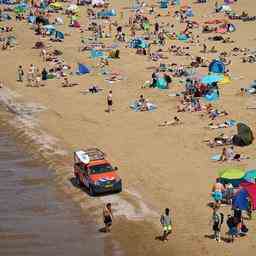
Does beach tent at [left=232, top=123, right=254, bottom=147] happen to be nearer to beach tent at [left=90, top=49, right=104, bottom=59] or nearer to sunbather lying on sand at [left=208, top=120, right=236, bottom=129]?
sunbather lying on sand at [left=208, top=120, right=236, bottom=129]

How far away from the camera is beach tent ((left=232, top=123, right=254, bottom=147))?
118 ft

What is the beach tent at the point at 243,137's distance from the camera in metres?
36.1

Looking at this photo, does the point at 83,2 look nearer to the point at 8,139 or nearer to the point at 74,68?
the point at 74,68

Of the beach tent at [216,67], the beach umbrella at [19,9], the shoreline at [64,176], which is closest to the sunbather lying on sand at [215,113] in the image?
the shoreline at [64,176]

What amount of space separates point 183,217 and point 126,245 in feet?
10.1

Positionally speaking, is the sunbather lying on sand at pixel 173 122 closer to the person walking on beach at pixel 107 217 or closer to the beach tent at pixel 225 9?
the person walking on beach at pixel 107 217

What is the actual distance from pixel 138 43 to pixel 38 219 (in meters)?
34.3

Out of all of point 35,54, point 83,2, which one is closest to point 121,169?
point 35,54

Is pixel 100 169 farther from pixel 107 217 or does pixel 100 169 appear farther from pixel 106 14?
pixel 106 14

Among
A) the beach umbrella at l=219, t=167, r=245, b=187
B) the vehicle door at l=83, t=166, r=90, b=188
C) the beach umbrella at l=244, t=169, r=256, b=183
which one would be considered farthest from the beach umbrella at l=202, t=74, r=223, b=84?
the beach umbrella at l=244, t=169, r=256, b=183

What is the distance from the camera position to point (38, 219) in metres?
29.2

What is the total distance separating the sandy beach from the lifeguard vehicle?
0.44 metres

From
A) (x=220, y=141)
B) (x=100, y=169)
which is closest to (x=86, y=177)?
(x=100, y=169)

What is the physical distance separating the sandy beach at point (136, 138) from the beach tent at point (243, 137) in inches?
17.5
